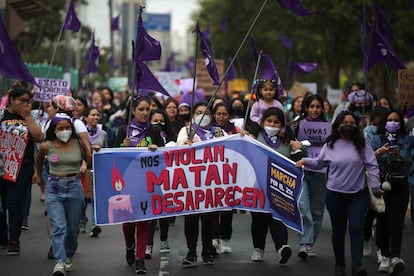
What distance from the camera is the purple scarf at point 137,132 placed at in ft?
31.2

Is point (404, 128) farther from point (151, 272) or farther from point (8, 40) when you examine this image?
point (8, 40)

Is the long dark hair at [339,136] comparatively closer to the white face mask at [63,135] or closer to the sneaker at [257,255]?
the sneaker at [257,255]

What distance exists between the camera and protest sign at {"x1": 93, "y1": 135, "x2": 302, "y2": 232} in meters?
9.05

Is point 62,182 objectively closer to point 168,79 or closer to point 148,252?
point 148,252

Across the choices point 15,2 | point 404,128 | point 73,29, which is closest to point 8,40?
point 404,128

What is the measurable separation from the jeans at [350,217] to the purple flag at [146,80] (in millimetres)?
2258

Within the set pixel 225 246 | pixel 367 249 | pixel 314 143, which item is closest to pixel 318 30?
pixel 314 143

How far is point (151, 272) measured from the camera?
362 inches

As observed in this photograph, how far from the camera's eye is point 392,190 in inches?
367

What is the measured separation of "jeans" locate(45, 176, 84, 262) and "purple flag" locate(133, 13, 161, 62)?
1.59 meters

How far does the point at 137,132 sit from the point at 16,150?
1463 millimetres

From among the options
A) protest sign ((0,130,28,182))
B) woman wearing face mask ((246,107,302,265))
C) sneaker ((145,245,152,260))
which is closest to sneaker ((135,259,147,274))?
sneaker ((145,245,152,260))

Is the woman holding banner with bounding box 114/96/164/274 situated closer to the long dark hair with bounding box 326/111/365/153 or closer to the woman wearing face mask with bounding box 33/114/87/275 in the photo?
the woman wearing face mask with bounding box 33/114/87/275

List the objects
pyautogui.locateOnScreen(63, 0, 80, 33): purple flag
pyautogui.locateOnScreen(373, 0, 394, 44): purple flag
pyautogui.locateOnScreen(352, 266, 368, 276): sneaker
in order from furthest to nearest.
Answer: pyautogui.locateOnScreen(63, 0, 80, 33): purple flag
pyautogui.locateOnScreen(373, 0, 394, 44): purple flag
pyautogui.locateOnScreen(352, 266, 368, 276): sneaker
